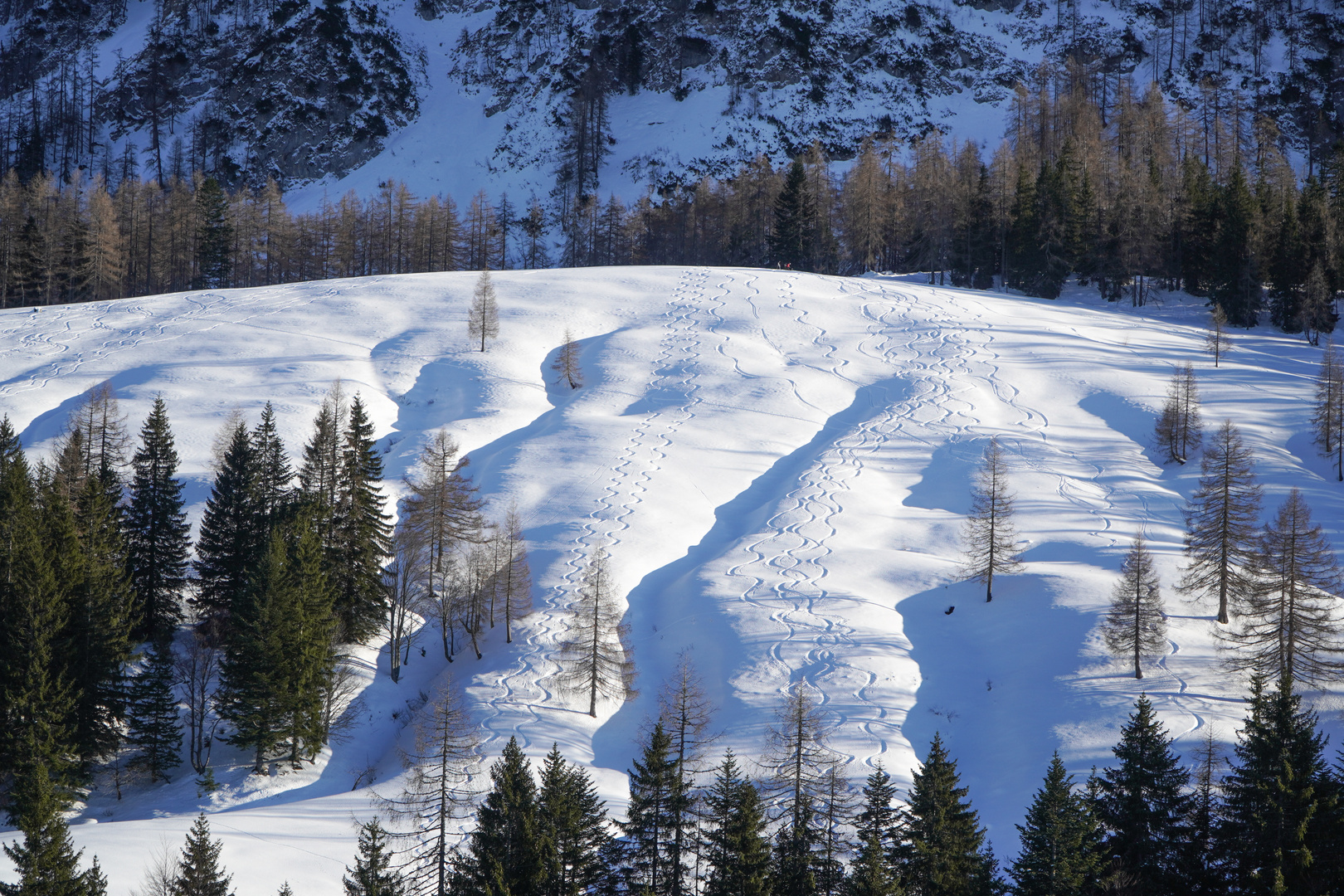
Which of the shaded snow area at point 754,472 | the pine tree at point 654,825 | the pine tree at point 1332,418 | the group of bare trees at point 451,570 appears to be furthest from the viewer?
the pine tree at point 1332,418

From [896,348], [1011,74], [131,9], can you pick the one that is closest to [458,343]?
[896,348]

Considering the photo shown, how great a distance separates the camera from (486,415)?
2344 inches

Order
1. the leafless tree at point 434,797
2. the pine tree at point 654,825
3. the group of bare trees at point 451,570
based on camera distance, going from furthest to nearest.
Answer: the group of bare trees at point 451,570, the leafless tree at point 434,797, the pine tree at point 654,825

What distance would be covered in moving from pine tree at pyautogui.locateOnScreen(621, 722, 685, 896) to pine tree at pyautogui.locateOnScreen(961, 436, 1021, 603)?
22.0 meters

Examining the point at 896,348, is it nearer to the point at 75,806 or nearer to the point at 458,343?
the point at 458,343

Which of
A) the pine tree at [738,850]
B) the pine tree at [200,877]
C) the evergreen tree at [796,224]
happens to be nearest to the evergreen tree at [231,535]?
the pine tree at [200,877]

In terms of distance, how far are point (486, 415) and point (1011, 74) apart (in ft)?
431

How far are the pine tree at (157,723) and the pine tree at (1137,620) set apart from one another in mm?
37991

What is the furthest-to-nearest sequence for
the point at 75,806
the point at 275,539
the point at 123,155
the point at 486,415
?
1. the point at 123,155
2. the point at 486,415
3. the point at 275,539
4. the point at 75,806

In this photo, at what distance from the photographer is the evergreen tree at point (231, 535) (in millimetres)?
43562

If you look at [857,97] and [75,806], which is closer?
[75,806]

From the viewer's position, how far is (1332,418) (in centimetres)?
5503

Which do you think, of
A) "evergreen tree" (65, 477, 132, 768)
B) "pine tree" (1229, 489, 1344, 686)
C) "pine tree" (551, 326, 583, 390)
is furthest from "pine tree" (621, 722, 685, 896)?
"pine tree" (551, 326, 583, 390)

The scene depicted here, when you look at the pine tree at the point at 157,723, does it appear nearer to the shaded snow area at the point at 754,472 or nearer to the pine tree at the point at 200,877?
the shaded snow area at the point at 754,472
